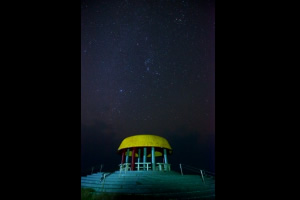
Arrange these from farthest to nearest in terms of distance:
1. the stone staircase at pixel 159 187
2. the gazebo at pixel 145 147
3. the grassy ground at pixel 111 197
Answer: the gazebo at pixel 145 147 < the stone staircase at pixel 159 187 < the grassy ground at pixel 111 197

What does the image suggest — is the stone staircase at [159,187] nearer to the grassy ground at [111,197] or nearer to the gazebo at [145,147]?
the grassy ground at [111,197]

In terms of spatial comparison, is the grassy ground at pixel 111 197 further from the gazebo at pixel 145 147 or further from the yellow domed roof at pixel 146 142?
the yellow domed roof at pixel 146 142

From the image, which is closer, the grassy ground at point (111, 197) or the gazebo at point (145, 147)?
the grassy ground at point (111, 197)

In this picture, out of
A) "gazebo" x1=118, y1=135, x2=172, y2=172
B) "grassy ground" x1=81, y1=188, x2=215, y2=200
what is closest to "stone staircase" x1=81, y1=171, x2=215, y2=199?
"grassy ground" x1=81, y1=188, x2=215, y2=200

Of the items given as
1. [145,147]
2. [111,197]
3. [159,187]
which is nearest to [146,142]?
[145,147]

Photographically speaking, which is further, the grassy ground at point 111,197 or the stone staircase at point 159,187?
the stone staircase at point 159,187

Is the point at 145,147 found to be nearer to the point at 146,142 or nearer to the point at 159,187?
the point at 146,142

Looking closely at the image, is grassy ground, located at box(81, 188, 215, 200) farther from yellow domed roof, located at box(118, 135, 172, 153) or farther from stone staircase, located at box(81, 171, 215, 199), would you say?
yellow domed roof, located at box(118, 135, 172, 153)

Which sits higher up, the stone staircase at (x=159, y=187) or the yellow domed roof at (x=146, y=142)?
the yellow domed roof at (x=146, y=142)

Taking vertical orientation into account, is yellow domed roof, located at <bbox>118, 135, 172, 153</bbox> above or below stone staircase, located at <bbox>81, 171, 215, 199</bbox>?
above

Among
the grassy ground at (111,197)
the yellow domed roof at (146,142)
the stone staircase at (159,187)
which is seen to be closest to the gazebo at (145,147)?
the yellow domed roof at (146,142)

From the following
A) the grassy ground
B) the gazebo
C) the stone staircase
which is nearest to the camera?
the grassy ground

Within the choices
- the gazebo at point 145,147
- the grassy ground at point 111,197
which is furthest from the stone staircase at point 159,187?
the gazebo at point 145,147

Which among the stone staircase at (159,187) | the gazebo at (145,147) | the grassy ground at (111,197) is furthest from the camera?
the gazebo at (145,147)
